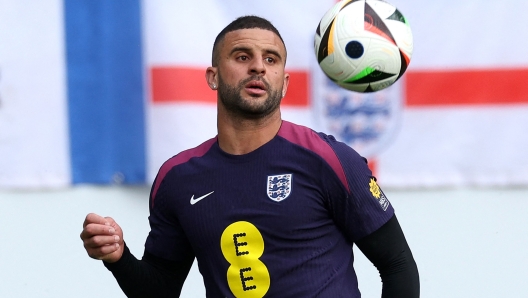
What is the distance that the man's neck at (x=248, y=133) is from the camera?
8.17 ft

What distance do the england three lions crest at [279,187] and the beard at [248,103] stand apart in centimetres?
21

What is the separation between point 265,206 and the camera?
2.38 meters

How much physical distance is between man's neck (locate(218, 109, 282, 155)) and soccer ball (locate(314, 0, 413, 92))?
0.46 m

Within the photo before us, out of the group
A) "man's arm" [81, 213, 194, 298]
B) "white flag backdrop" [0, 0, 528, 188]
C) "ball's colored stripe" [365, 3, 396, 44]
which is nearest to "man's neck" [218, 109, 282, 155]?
"man's arm" [81, 213, 194, 298]

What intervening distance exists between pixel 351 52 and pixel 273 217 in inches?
30.5

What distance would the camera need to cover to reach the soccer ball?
2820 millimetres

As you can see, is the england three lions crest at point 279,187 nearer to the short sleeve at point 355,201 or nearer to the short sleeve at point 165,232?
the short sleeve at point 355,201

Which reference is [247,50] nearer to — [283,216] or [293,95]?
[283,216]

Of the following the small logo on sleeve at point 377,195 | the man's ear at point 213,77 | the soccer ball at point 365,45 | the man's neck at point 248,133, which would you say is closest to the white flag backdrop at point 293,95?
the soccer ball at point 365,45

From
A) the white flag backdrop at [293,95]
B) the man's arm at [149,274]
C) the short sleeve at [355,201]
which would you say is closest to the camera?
the short sleeve at [355,201]

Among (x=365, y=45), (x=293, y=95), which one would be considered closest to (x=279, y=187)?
(x=365, y=45)

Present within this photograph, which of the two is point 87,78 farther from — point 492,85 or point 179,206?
point 492,85

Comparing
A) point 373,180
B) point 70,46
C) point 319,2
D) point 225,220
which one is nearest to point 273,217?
point 225,220

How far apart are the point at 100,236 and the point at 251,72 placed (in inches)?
26.7
